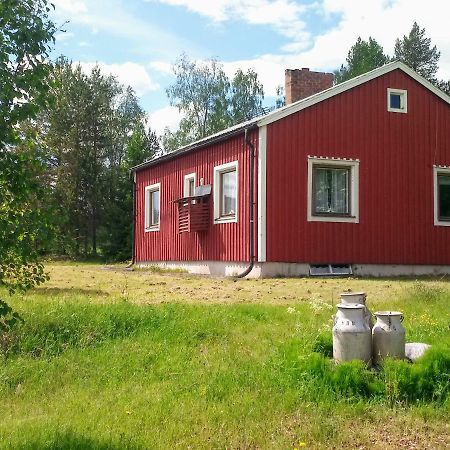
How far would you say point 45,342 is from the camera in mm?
6656

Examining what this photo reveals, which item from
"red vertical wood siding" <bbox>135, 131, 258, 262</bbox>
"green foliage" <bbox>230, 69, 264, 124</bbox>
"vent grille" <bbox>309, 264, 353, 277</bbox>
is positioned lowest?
"vent grille" <bbox>309, 264, 353, 277</bbox>

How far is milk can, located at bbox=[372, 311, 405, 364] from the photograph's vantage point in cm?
534

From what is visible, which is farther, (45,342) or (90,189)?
(90,189)

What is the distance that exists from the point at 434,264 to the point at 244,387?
→ 11401mm

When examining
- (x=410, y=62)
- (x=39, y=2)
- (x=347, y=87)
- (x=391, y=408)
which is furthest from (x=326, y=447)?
(x=410, y=62)

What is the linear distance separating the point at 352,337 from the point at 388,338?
336 millimetres

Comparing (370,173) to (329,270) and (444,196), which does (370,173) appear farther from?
(329,270)

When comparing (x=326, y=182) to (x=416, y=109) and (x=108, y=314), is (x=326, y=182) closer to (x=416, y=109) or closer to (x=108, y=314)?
(x=416, y=109)

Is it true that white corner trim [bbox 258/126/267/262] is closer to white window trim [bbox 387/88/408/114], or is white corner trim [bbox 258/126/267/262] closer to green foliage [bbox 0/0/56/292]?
white window trim [bbox 387/88/408/114]

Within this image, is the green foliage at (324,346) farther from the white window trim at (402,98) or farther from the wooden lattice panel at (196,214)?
the white window trim at (402,98)

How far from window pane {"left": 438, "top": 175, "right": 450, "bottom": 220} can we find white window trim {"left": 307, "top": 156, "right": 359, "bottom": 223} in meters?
2.57

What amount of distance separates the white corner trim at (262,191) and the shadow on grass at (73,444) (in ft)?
31.8

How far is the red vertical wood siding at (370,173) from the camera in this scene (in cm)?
1418

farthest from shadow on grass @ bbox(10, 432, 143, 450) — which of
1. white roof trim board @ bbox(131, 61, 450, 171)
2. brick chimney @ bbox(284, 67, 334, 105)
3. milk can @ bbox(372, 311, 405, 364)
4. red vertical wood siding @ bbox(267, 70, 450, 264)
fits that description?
brick chimney @ bbox(284, 67, 334, 105)
